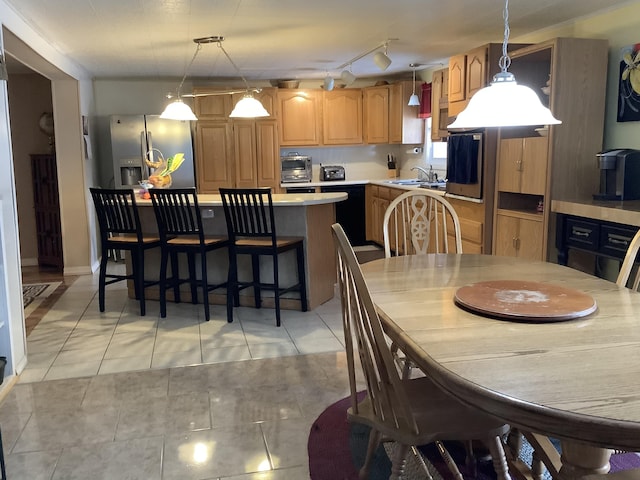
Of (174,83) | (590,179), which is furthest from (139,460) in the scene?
(174,83)

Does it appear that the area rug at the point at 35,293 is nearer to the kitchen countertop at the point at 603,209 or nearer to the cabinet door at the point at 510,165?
the cabinet door at the point at 510,165

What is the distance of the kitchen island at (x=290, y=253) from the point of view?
4.21 m

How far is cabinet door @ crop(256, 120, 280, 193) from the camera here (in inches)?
263

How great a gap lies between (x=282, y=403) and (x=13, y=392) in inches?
56.6

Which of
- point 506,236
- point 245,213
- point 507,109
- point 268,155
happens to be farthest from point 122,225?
point 507,109

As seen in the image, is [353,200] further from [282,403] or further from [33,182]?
[282,403]

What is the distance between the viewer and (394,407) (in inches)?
64.9

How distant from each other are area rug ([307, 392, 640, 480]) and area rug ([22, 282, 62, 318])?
9.94ft

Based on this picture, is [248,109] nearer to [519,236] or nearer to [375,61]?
[375,61]

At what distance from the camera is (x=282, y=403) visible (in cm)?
268

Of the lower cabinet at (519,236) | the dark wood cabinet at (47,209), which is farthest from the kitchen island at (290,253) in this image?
the dark wood cabinet at (47,209)

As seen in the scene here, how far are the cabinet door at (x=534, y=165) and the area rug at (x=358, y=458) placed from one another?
2071 millimetres

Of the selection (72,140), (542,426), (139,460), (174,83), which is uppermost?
(174,83)

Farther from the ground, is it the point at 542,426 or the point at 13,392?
the point at 542,426
